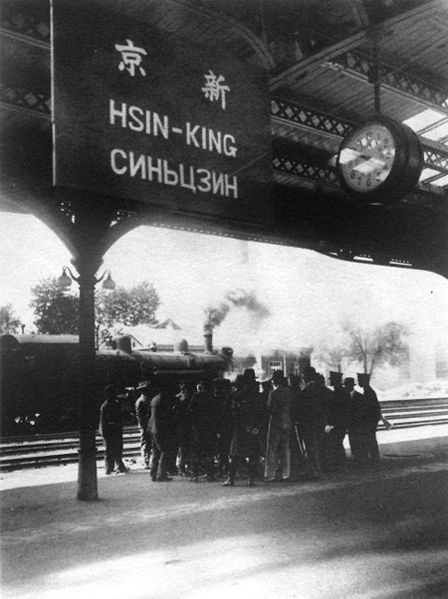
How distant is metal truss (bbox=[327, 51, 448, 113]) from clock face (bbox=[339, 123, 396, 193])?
2.95ft

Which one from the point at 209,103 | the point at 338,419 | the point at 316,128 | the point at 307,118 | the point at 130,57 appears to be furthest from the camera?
the point at 338,419

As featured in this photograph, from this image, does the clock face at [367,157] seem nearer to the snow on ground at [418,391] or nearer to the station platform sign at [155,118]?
the station platform sign at [155,118]

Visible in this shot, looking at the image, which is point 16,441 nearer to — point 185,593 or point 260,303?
point 185,593

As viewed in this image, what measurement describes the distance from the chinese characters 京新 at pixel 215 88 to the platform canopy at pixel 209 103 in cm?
1

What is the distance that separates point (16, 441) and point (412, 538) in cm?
1312

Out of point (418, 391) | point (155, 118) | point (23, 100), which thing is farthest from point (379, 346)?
point (155, 118)

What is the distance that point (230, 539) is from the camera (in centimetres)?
561

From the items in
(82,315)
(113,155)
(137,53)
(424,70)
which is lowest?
(82,315)

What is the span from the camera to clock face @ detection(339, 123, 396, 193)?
A: 5.37 m

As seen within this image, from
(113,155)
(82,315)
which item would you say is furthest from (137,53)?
(82,315)

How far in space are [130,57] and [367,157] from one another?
2351mm

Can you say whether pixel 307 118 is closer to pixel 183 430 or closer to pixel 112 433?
pixel 183 430

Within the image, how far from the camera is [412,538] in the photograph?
536 cm

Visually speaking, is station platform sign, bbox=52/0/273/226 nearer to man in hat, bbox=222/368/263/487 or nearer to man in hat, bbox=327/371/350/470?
man in hat, bbox=222/368/263/487
